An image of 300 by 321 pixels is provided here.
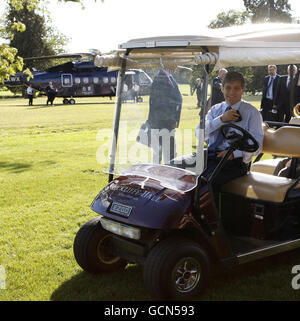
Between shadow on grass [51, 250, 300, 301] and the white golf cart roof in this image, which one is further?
shadow on grass [51, 250, 300, 301]

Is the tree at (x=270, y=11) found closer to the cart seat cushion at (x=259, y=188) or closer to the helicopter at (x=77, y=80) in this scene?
the helicopter at (x=77, y=80)

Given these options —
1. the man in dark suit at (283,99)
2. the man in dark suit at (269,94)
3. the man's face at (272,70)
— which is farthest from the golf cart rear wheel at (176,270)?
the man in dark suit at (269,94)

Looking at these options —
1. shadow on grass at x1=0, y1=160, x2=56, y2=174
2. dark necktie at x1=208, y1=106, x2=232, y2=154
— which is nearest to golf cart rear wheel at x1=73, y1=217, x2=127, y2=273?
dark necktie at x1=208, y1=106, x2=232, y2=154

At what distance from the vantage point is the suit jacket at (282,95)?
1078 centimetres

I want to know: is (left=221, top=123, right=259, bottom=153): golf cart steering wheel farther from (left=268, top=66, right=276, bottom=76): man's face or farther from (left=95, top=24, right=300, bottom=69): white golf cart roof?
(left=268, top=66, right=276, bottom=76): man's face

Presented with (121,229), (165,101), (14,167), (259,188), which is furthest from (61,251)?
(14,167)

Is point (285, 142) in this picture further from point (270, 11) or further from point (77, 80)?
point (270, 11)

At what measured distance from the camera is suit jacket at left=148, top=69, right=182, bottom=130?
3.60 m

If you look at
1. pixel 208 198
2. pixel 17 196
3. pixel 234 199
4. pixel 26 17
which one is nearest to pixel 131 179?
pixel 208 198

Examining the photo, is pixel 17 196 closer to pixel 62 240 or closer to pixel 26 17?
pixel 62 240

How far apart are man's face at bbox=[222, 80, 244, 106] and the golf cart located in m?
0.31

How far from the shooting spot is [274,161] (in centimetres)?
513

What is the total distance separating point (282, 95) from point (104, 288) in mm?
8328
